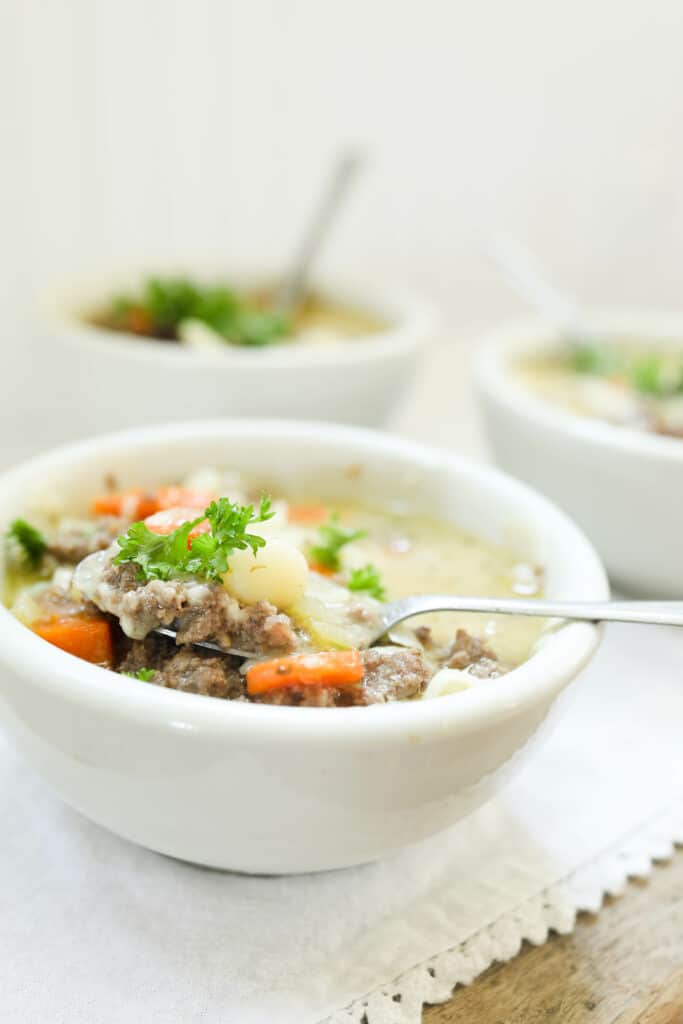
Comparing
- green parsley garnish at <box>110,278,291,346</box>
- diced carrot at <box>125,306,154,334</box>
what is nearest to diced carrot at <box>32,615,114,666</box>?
green parsley garnish at <box>110,278,291,346</box>

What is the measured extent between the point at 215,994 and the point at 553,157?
3202 mm

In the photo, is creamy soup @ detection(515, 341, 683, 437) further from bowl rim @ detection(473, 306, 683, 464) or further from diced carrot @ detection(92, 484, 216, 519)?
diced carrot @ detection(92, 484, 216, 519)

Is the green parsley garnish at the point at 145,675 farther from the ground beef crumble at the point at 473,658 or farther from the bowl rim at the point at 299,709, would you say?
the ground beef crumble at the point at 473,658

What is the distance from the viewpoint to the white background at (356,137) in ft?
9.93

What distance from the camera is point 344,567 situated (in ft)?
5.72

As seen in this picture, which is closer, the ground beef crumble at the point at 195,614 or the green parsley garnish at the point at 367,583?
the ground beef crumble at the point at 195,614

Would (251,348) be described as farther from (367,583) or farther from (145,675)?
(145,675)

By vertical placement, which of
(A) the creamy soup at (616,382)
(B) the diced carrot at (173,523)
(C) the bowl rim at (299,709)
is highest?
(B) the diced carrot at (173,523)

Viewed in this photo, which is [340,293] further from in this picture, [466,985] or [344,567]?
[466,985]

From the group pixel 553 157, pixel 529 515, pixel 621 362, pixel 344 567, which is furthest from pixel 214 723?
pixel 553 157

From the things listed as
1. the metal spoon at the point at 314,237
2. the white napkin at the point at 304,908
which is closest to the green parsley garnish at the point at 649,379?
the metal spoon at the point at 314,237

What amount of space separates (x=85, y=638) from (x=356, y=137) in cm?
252

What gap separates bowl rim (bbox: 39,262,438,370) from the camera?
8.13 feet

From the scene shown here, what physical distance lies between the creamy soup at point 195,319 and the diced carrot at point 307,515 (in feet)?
2.45
